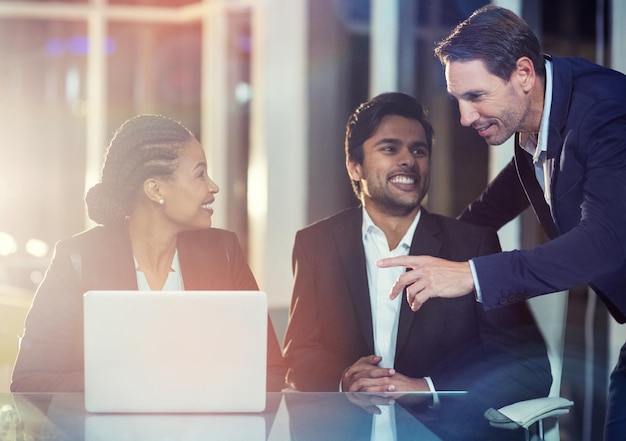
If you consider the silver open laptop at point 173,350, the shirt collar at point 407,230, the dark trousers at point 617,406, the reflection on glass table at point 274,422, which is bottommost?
the dark trousers at point 617,406

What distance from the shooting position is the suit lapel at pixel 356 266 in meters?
2.73

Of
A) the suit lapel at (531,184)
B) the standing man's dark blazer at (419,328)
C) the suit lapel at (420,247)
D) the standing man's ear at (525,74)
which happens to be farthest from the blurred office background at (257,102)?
the standing man's ear at (525,74)

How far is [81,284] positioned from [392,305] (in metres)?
1.05

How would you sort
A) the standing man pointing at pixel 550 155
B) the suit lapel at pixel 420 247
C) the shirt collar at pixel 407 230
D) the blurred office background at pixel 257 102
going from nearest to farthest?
the standing man pointing at pixel 550 155
the suit lapel at pixel 420 247
the shirt collar at pixel 407 230
the blurred office background at pixel 257 102

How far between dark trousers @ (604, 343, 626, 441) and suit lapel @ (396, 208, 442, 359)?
679 millimetres

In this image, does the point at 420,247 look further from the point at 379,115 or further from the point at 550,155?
the point at 550,155

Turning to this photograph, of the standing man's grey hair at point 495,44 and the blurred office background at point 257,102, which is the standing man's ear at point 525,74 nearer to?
the standing man's grey hair at point 495,44

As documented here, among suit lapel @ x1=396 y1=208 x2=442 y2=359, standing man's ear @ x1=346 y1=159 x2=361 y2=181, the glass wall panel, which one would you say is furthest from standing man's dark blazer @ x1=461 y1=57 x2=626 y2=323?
the glass wall panel

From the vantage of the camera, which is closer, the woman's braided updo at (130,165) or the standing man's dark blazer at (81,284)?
the standing man's dark blazer at (81,284)

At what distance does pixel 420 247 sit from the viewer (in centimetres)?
275

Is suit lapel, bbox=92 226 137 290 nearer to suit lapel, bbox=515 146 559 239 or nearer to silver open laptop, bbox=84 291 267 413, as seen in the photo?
silver open laptop, bbox=84 291 267 413

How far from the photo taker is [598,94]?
83.0 inches

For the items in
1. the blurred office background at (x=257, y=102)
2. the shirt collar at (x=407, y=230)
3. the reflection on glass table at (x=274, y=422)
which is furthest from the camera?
the blurred office background at (x=257, y=102)

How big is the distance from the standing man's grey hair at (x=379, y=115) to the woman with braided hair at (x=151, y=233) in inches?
24.8
